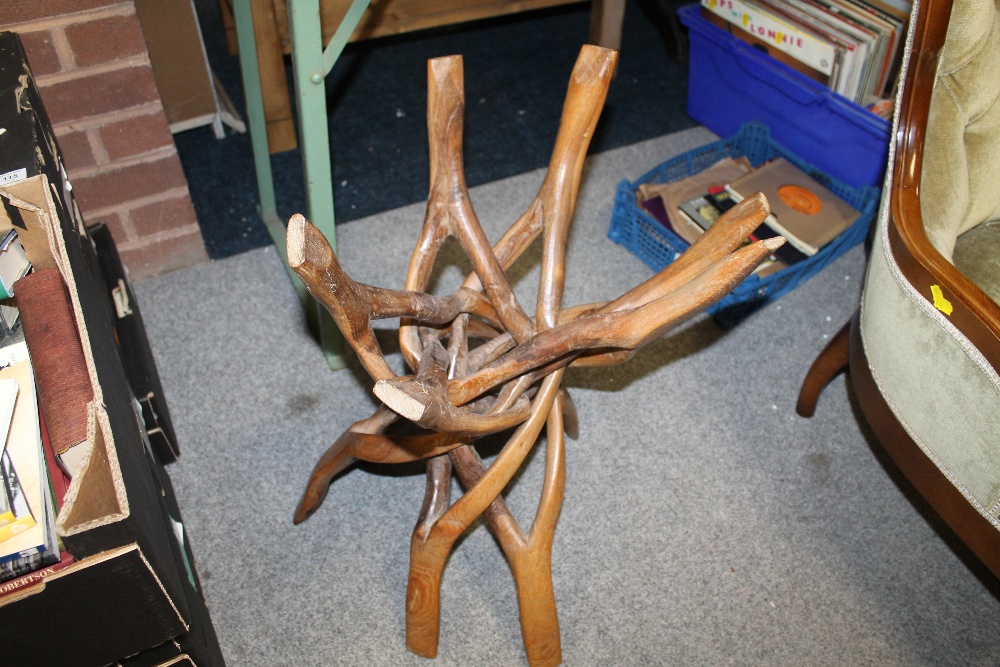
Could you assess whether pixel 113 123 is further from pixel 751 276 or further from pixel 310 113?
pixel 751 276

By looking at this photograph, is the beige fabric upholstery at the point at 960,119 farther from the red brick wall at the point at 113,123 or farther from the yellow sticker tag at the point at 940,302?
the red brick wall at the point at 113,123

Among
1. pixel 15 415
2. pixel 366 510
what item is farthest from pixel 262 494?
pixel 15 415

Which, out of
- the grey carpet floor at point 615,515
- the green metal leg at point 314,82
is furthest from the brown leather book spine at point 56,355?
the grey carpet floor at point 615,515

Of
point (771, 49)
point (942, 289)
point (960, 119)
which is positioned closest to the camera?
point (942, 289)

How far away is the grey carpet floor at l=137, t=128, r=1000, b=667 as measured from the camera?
1.24 meters

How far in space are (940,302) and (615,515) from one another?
63 centimetres

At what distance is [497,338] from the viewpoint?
3.56ft

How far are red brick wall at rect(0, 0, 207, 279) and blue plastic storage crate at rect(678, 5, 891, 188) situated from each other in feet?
4.37

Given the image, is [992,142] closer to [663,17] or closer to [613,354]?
[613,354]

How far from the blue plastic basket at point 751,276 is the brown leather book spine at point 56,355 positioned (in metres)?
1.15

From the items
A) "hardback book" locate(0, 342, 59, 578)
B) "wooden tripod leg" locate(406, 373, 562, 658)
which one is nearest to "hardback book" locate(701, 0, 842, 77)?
"wooden tripod leg" locate(406, 373, 562, 658)

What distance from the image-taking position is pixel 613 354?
100 centimetres

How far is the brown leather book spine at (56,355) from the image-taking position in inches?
32.5

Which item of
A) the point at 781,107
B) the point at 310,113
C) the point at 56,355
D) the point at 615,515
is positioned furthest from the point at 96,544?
the point at 781,107
